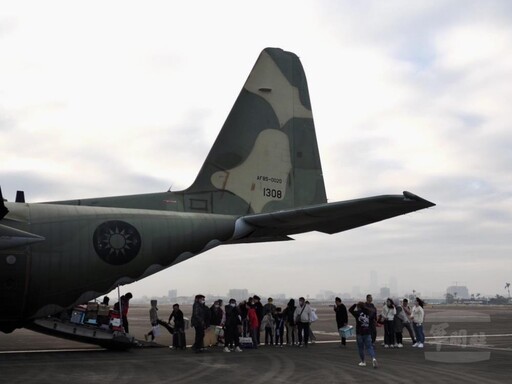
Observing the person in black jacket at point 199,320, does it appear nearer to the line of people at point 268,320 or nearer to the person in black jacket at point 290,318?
the line of people at point 268,320

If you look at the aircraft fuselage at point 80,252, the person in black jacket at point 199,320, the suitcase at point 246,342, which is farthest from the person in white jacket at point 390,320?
the aircraft fuselage at point 80,252

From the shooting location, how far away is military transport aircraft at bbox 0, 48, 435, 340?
552 inches

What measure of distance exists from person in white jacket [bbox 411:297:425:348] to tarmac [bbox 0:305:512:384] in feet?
1.59

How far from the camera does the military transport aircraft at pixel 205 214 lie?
14023mm

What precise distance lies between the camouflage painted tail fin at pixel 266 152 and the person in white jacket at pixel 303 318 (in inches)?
135

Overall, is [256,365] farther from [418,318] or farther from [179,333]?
[418,318]

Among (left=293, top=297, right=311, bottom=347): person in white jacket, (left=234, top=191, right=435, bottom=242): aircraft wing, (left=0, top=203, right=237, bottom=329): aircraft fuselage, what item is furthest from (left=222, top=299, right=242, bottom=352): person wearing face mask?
(left=0, top=203, right=237, bottom=329): aircraft fuselage

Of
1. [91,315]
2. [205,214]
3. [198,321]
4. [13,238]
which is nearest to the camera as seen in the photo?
[13,238]

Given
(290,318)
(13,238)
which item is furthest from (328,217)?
(13,238)

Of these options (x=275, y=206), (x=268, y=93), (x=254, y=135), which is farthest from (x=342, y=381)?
(x=268, y=93)

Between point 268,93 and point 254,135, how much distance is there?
1548mm

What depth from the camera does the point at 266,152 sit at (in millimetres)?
18141

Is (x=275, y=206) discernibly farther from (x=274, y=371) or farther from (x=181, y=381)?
(x=181, y=381)

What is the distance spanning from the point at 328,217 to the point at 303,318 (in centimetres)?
501
